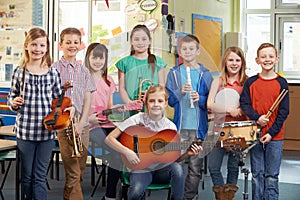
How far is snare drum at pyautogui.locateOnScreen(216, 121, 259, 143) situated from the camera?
12.1ft

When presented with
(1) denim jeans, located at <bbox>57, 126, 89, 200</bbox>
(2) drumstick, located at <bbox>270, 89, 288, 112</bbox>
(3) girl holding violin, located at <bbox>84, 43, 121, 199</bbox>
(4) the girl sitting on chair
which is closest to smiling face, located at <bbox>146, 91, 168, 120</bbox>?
(4) the girl sitting on chair

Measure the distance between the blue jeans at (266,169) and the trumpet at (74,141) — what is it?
121cm

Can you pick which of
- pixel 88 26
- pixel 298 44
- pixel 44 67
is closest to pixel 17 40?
pixel 88 26

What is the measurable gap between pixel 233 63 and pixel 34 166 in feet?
4.98

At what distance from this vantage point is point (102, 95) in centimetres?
339

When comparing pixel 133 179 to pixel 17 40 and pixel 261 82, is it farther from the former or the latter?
pixel 17 40

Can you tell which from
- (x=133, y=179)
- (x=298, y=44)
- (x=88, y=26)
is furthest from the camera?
(x=298, y=44)

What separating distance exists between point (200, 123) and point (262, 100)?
75 cm

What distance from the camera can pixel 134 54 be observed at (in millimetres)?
3229

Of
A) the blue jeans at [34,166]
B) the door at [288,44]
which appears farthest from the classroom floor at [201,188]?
the door at [288,44]

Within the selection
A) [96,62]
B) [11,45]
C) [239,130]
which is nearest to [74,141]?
[96,62]

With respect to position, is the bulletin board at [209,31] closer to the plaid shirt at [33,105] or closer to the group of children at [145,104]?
the group of children at [145,104]

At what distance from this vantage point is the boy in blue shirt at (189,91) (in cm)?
330

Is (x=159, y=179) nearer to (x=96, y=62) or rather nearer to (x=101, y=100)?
(x=101, y=100)
